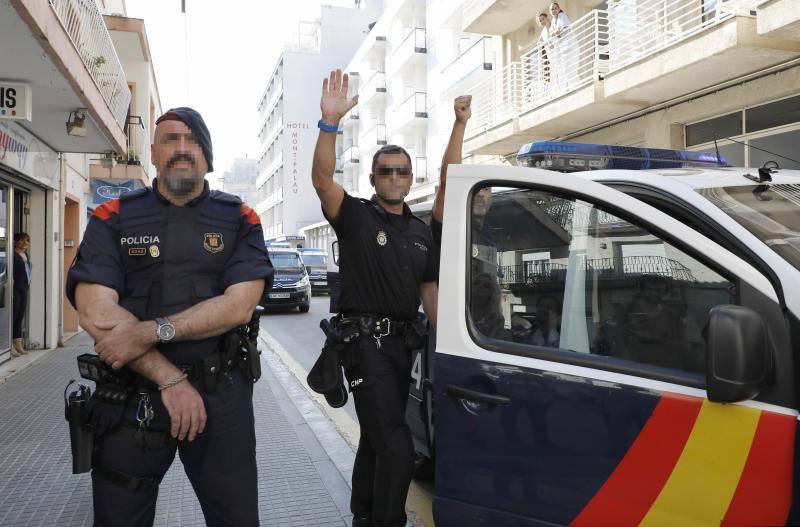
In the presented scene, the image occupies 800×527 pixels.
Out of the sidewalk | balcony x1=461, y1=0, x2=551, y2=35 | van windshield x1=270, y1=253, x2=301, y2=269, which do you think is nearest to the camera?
the sidewalk

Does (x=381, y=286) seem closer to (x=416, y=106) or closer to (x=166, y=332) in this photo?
(x=166, y=332)

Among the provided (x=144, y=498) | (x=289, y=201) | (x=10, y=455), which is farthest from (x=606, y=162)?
(x=289, y=201)

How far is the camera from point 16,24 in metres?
5.12

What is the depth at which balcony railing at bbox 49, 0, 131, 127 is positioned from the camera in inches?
273

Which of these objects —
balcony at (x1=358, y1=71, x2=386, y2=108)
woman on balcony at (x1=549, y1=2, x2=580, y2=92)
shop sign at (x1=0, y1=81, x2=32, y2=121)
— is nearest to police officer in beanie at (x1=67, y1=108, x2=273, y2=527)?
shop sign at (x1=0, y1=81, x2=32, y2=121)

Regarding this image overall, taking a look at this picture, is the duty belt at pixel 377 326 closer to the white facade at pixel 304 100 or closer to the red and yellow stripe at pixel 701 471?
the red and yellow stripe at pixel 701 471

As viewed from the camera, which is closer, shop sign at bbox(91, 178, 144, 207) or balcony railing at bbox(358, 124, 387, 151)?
shop sign at bbox(91, 178, 144, 207)

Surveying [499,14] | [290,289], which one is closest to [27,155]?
[290,289]

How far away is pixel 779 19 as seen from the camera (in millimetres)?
7871

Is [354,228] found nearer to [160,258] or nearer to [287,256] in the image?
[160,258]

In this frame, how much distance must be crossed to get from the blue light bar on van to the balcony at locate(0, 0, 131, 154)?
3923 mm

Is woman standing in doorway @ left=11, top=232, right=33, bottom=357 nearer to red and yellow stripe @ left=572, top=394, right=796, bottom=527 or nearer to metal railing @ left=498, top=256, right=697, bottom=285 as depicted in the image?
metal railing @ left=498, top=256, right=697, bottom=285

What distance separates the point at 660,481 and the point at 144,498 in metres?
1.53

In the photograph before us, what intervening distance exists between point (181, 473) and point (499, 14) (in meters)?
13.7
